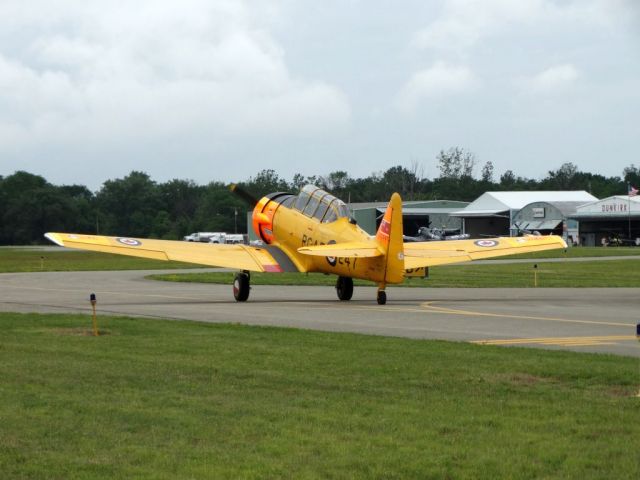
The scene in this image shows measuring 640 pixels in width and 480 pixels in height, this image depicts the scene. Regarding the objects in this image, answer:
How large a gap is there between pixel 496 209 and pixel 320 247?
307ft

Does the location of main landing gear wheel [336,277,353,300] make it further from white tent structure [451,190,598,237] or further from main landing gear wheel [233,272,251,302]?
white tent structure [451,190,598,237]

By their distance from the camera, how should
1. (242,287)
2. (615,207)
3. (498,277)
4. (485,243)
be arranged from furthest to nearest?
(615,207), (498,277), (485,243), (242,287)

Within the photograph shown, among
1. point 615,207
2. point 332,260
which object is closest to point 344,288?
point 332,260

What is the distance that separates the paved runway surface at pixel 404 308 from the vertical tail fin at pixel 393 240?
1.00 metres

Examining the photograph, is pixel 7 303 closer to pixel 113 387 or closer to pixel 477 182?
pixel 113 387

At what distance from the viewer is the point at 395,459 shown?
833 cm

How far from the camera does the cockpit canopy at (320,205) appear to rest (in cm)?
2875

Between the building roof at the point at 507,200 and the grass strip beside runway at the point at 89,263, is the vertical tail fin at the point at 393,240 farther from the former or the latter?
the building roof at the point at 507,200

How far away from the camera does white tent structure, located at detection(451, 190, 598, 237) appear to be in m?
117

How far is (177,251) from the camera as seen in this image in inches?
1176

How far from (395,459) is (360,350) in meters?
7.45

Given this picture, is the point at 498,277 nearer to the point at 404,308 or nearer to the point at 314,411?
the point at 404,308

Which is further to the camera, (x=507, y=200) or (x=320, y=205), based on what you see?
(x=507, y=200)

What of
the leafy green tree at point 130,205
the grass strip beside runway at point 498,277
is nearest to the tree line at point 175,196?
the leafy green tree at point 130,205
